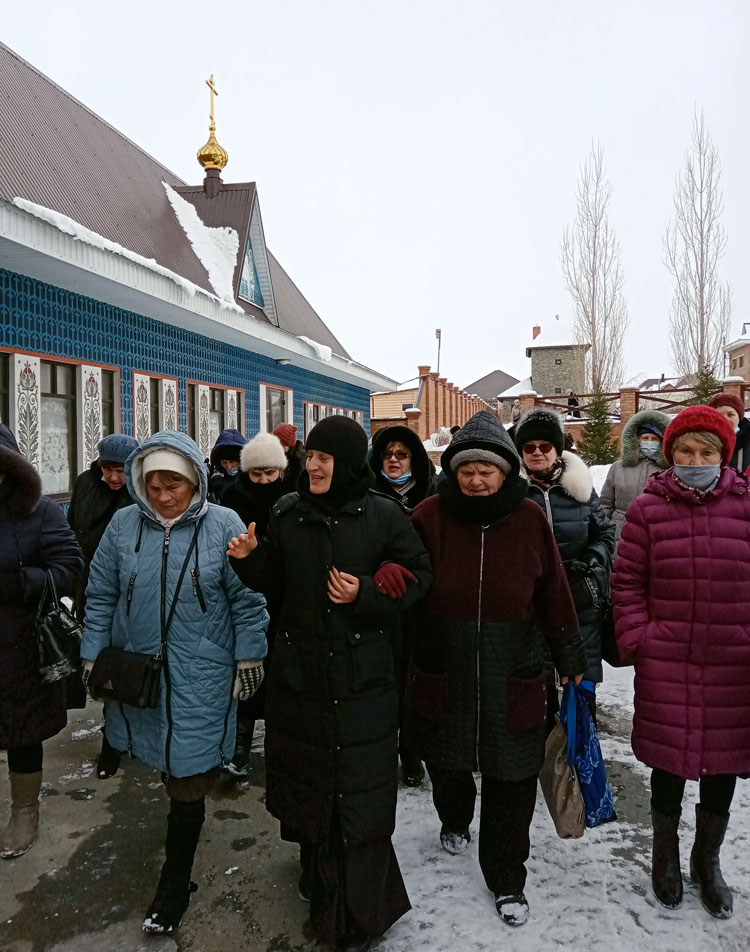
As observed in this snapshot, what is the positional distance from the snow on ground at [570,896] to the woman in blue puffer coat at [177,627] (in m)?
0.87

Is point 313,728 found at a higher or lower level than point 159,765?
higher

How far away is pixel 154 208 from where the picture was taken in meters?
11.5

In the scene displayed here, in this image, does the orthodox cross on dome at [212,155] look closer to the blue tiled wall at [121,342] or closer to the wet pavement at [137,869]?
the blue tiled wall at [121,342]

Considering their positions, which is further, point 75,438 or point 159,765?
point 75,438

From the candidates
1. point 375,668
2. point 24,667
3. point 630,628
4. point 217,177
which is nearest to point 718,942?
point 630,628

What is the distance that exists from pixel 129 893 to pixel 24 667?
100 centimetres

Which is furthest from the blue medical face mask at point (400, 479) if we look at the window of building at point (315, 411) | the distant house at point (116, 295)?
the window of building at point (315, 411)

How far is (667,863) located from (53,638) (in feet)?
8.61

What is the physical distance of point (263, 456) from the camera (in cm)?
429

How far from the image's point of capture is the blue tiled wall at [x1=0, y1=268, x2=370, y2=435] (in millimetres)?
7281

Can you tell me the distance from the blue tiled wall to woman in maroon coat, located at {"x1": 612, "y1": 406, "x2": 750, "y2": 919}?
6663mm

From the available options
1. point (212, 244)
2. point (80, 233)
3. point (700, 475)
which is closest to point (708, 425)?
point (700, 475)

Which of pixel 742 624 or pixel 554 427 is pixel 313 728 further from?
pixel 554 427

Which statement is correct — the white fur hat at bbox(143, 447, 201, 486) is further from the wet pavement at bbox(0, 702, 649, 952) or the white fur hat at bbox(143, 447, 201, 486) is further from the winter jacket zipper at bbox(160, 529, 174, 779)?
the wet pavement at bbox(0, 702, 649, 952)
